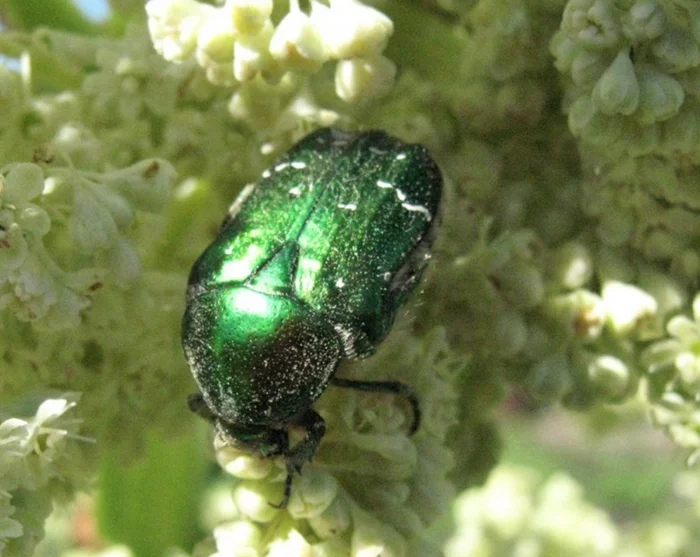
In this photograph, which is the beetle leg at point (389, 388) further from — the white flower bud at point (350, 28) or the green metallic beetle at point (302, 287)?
the white flower bud at point (350, 28)

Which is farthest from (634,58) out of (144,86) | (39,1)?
(39,1)

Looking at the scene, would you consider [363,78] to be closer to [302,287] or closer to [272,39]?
[272,39]

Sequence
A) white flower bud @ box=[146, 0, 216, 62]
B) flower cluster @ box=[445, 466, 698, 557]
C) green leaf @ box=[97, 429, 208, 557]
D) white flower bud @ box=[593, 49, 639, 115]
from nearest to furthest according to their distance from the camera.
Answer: white flower bud @ box=[593, 49, 639, 115], white flower bud @ box=[146, 0, 216, 62], green leaf @ box=[97, 429, 208, 557], flower cluster @ box=[445, 466, 698, 557]


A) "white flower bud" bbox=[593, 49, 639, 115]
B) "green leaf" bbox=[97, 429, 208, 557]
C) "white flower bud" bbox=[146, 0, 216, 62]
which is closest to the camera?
"white flower bud" bbox=[593, 49, 639, 115]

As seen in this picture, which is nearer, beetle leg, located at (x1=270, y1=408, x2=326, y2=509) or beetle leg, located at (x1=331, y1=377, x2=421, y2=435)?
beetle leg, located at (x1=270, y1=408, x2=326, y2=509)

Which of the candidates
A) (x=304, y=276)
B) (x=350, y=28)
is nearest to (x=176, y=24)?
(x=350, y=28)

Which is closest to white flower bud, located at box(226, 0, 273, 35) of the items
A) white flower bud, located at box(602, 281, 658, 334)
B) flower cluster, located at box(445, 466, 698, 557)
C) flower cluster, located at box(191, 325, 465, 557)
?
flower cluster, located at box(191, 325, 465, 557)

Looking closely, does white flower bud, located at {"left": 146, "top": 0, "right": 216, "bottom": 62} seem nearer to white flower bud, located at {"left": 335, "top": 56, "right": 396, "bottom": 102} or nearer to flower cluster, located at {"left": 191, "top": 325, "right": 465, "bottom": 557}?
white flower bud, located at {"left": 335, "top": 56, "right": 396, "bottom": 102}
